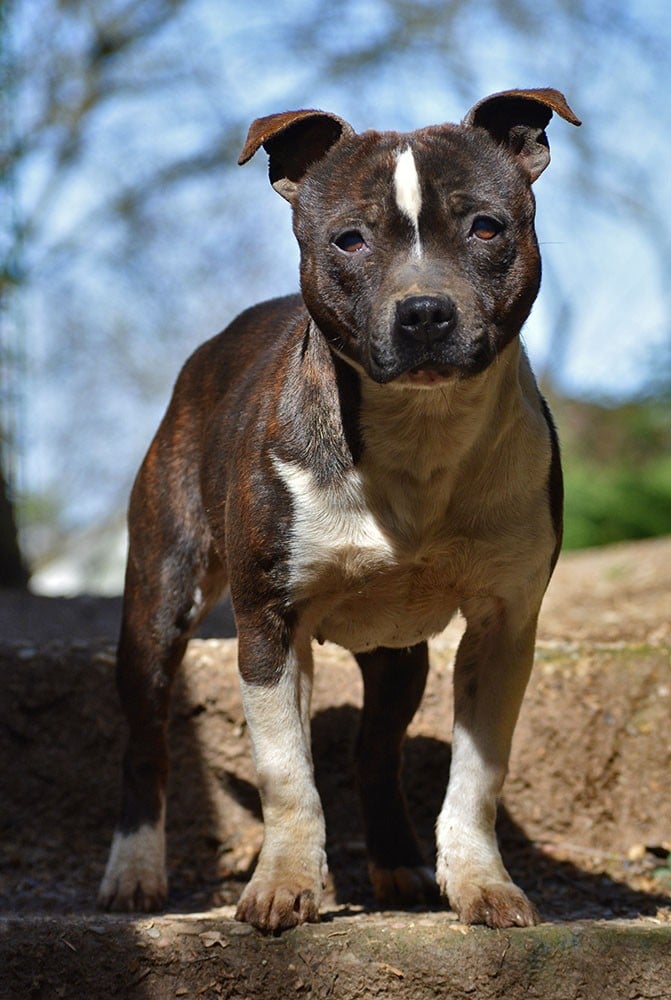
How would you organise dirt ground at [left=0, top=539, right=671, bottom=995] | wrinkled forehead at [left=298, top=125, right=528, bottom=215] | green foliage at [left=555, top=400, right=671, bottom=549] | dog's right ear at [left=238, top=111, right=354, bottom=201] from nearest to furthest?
wrinkled forehead at [left=298, top=125, right=528, bottom=215]
dog's right ear at [left=238, top=111, right=354, bottom=201]
dirt ground at [left=0, top=539, right=671, bottom=995]
green foliage at [left=555, top=400, right=671, bottom=549]

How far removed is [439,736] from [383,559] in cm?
187

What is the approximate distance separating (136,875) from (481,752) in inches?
52.5

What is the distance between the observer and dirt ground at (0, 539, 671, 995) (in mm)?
5297

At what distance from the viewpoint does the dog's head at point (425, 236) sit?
135 inches

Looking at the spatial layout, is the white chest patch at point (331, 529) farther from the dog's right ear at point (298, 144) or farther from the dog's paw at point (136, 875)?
the dog's paw at point (136, 875)

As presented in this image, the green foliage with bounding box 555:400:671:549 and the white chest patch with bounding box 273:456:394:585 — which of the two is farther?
the green foliage with bounding box 555:400:671:549

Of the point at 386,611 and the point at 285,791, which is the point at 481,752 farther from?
the point at 285,791

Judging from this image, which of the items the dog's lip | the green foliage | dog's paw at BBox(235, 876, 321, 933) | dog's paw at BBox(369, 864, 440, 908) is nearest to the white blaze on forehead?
the dog's lip

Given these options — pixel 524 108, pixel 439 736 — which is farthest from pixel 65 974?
pixel 524 108

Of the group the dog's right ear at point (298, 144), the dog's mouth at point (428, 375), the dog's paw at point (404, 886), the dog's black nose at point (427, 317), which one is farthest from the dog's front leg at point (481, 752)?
the dog's right ear at point (298, 144)

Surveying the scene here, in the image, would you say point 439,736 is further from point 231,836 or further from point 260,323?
point 260,323

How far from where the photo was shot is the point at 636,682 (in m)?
5.48

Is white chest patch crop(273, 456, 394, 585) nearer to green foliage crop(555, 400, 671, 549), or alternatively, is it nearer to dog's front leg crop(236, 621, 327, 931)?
dog's front leg crop(236, 621, 327, 931)

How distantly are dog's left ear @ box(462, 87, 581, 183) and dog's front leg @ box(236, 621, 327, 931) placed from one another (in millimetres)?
1609
